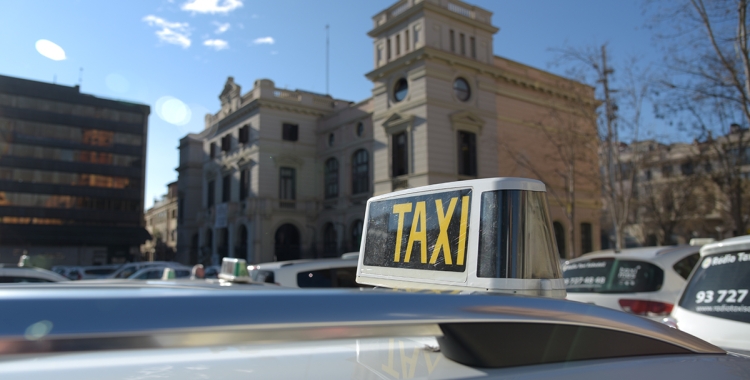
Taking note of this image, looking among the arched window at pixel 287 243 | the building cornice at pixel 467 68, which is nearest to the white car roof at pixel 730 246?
the building cornice at pixel 467 68

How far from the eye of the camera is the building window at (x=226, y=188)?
37487 millimetres

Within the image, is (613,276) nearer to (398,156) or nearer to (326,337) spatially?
(326,337)

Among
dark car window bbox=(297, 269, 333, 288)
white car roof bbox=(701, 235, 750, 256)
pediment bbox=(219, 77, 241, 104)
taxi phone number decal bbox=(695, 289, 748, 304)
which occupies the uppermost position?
pediment bbox=(219, 77, 241, 104)

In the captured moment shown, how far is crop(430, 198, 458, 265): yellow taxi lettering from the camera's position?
2125 mm

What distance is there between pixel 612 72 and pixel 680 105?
2.50 m

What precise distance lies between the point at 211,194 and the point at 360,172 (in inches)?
628

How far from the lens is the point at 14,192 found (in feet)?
163

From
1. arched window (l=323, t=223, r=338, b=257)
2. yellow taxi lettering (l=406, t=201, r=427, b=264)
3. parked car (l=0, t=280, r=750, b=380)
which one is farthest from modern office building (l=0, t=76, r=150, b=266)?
parked car (l=0, t=280, r=750, b=380)

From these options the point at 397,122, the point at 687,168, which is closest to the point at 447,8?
the point at 397,122

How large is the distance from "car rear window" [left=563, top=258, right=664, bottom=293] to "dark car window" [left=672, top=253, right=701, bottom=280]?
270 mm

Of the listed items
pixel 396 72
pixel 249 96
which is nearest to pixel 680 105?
pixel 396 72

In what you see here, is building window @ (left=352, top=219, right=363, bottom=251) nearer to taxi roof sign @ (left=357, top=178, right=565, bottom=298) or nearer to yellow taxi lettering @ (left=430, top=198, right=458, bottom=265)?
taxi roof sign @ (left=357, top=178, right=565, bottom=298)

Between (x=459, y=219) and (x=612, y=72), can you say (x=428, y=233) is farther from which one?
(x=612, y=72)

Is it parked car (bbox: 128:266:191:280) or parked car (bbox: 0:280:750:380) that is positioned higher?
parked car (bbox: 0:280:750:380)
